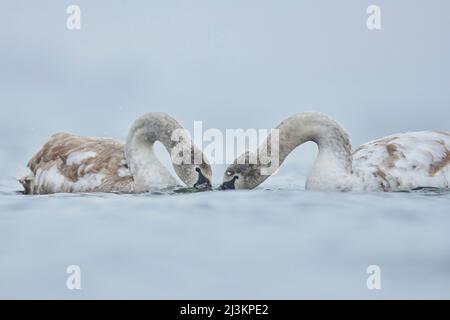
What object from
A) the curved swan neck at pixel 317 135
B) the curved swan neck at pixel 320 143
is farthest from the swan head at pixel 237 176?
the curved swan neck at pixel 317 135

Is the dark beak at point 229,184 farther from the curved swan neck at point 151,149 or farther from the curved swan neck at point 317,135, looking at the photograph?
the curved swan neck at point 317,135

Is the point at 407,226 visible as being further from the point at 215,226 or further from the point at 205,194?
the point at 205,194

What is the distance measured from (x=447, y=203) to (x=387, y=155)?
1.66 meters

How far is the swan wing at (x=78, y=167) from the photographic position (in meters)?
10.6

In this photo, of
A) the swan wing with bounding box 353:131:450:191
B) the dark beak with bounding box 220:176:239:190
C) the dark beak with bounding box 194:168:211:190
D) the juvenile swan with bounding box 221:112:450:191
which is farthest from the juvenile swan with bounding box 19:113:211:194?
the swan wing with bounding box 353:131:450:191

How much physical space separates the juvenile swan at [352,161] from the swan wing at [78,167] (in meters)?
1.72

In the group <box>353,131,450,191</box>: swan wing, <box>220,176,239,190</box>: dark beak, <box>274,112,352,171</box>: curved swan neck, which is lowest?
<box>220,176,239,190</box>: dark beak

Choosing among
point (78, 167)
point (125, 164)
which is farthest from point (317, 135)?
point (78, 167)

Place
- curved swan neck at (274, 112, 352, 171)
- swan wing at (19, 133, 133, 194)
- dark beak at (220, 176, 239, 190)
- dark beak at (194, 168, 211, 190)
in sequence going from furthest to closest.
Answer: swan wing at (19, 133, 133, 194) < dark beak at (220, 176, 239, 190) < dark beak at (194, 168, 211, 190) < curved swan neck at (274, 112, 352, 171)

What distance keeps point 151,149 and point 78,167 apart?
1.19 metres

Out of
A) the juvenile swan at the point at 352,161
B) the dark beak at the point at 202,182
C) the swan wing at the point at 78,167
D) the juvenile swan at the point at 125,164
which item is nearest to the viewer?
the juvenile swan at the point at 352,161

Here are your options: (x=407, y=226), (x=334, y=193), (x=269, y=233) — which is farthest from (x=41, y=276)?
(x=334, y=193)

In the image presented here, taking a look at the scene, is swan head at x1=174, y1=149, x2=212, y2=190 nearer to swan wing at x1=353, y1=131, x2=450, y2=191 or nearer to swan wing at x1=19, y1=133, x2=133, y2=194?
swan wing at x1=19, y1=133, x2=133, y2=194

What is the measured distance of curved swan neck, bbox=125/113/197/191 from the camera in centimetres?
1050
